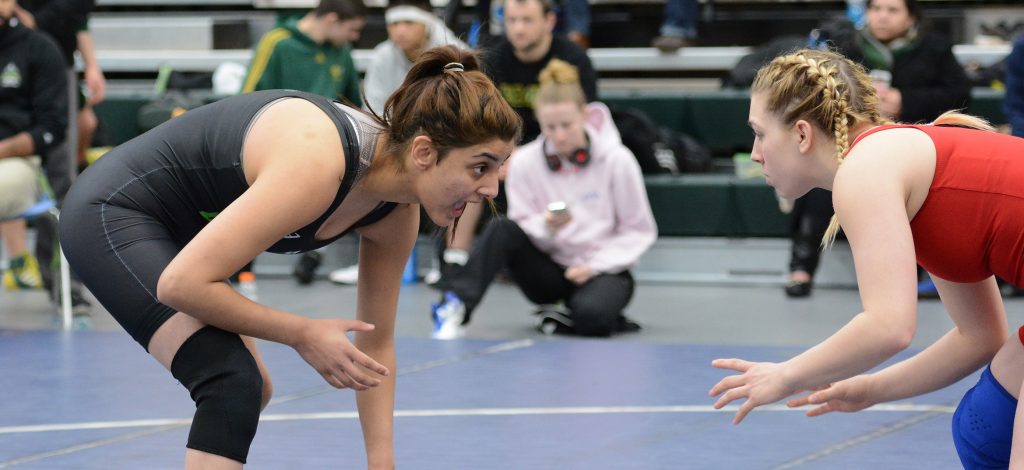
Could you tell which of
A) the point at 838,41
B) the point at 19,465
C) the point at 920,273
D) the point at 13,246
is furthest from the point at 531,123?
the point at 19,465

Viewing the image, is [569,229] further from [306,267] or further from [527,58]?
[306,267]

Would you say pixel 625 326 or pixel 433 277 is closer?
pixel 625 326

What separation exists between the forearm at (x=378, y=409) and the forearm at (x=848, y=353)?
1.00 m

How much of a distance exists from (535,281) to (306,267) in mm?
1857

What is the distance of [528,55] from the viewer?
21.8ft

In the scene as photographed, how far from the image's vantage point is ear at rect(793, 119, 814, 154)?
7.40ft

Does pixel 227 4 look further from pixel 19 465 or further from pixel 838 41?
pixel 19 465

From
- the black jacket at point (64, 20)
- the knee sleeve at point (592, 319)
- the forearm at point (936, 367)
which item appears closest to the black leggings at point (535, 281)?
the knee sleeve at point (592, 319)

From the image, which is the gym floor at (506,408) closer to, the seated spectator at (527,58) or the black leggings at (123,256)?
the black leggings at (123,256)

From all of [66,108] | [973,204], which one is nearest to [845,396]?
[973,204]

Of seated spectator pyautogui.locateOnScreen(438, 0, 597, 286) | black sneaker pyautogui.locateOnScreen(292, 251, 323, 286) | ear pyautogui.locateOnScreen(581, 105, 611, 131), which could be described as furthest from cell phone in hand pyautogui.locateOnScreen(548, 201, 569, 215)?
black sneaker pyautogui.locateOnScreen(292, 251, 323, 286)

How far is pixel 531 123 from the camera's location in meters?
6.74

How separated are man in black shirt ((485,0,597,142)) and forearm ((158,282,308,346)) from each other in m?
4.25

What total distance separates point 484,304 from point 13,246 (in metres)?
2.30
